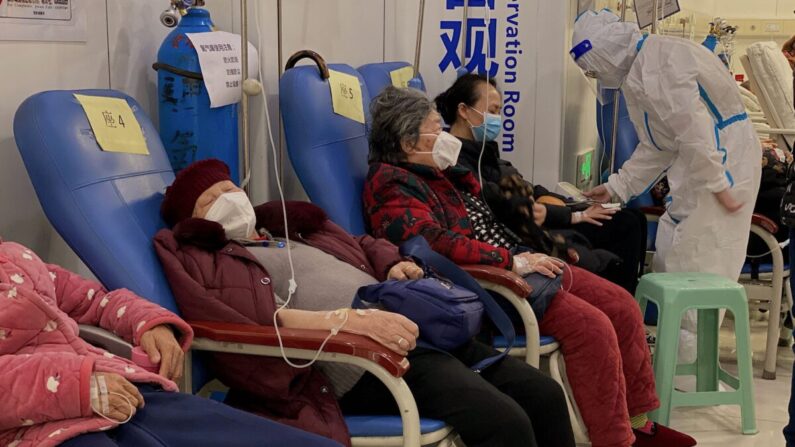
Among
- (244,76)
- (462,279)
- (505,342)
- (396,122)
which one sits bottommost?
(505,342)

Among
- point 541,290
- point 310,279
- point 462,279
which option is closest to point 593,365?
point 541,290

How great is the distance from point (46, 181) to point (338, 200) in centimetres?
93

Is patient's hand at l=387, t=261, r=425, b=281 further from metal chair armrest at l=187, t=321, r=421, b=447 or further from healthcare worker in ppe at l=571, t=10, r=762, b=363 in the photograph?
healthcare worker in ppe at l=571, t=10, r=762, b=363

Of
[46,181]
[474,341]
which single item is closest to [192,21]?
[46,181]

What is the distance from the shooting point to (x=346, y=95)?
2898 mm

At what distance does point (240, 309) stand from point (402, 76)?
1.63 metres

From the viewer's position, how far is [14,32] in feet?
7.05

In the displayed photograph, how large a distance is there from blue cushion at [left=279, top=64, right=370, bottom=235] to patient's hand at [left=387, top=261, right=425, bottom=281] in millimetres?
356

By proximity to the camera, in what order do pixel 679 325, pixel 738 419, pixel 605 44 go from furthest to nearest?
pixel 605 44, pixel 738 419, pixel 679 325

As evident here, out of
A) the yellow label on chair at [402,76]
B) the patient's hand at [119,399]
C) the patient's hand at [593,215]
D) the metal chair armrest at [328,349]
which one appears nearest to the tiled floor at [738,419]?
the patient's hand at [593,215]

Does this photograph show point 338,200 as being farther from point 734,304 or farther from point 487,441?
point 734,304

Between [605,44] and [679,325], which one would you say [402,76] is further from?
[679,325]

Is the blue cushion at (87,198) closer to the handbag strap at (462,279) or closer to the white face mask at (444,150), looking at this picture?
the handbag strap at (462,279)

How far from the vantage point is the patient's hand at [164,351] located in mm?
1777
